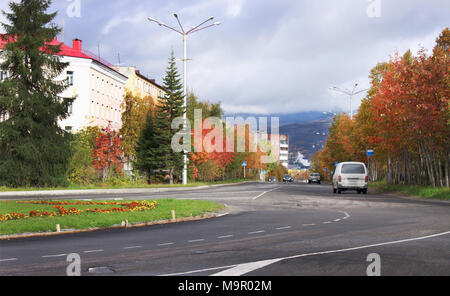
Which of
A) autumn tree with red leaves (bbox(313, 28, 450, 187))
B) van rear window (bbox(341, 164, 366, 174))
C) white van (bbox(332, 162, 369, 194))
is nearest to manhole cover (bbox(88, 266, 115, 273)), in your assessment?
autumn tree with red leaves (bbox(313, 28, 450, 187))

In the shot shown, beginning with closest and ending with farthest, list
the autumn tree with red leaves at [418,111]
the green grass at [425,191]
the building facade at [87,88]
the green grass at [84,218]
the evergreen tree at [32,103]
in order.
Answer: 1. the green grass at [84,218]
2. the green grass at [425,191]
3. the autumn tree with red leaves at [418,111]
4. the evergreen tree at [32,103]
5. the building facade at [87,88]

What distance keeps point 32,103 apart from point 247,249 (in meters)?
32.0

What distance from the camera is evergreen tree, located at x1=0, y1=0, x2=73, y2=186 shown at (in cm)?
3903

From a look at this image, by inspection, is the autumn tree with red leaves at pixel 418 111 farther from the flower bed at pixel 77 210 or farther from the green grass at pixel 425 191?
the flower bed at pixel 77 210

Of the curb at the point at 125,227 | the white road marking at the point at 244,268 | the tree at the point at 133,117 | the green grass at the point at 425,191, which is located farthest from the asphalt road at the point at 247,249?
the tree at the point at 133,117

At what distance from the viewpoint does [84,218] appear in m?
16.9

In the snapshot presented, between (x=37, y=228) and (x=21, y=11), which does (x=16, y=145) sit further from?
(x=37, y=228)

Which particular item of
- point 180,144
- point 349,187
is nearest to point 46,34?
point 180,144

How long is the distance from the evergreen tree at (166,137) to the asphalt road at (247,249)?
3834 centimetres

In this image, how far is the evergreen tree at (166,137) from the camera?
55625mm

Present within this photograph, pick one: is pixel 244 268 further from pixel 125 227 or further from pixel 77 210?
pixel 77 210

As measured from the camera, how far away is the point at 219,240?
1262 centimetres

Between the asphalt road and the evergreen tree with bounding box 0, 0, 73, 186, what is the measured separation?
2508 cm
